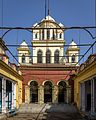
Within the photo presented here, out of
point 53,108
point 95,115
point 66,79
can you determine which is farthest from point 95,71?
point 66,79

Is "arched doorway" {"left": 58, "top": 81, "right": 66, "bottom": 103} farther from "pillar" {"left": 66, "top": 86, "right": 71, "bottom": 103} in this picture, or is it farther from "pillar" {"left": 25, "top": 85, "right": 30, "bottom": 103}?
"pillar" {"left": 25, "top": 85, "right": 30, "bottom": 103}

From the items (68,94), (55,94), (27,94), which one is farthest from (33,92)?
(68,94)

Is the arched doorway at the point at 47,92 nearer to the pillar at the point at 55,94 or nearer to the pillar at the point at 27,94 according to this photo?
the pillar at the point at 55,94

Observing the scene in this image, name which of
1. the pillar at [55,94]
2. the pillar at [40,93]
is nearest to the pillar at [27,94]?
the pillar at [40,93]

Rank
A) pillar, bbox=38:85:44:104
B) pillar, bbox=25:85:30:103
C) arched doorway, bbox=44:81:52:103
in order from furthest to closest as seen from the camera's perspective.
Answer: arched doorway, bbox=44:81:52:103, pillar, bbox=38:85:44:104, pillar, bbox=25:85:30:103

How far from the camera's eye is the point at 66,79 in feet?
139

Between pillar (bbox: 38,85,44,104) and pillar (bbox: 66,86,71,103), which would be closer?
pillar (bbox: 66,86,71,103)

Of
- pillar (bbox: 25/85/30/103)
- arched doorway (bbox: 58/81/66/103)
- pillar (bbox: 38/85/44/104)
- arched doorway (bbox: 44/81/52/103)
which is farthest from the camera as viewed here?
arched doorway (bbox: 44/81/52/103)

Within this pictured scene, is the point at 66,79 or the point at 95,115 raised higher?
the point at 66,79

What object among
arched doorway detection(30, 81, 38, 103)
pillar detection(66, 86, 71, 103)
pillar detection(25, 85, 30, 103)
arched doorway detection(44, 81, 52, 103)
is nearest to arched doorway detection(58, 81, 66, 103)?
pillar detection(66, 86, 71, 103)

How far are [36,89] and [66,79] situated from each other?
3.79 m

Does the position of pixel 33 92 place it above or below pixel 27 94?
above

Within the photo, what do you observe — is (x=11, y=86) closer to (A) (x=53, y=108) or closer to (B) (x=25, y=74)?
(A) (x=53, y=108)

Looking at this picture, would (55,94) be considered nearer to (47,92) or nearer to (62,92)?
(62,92)
